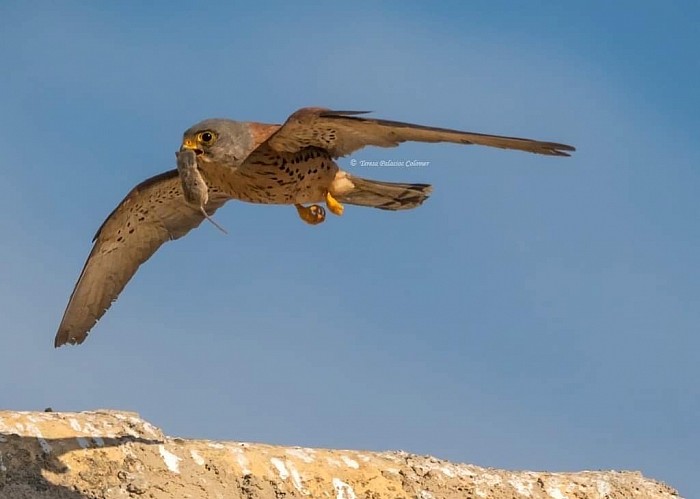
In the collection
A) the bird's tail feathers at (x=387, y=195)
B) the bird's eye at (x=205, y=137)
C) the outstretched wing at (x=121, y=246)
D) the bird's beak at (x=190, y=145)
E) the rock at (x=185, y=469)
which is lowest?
the rock at (x=185, y=469)

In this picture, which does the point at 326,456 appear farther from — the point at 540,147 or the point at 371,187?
the point at 540,147

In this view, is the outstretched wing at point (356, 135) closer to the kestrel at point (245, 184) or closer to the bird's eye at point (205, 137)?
the kestrel at point (245, 184)

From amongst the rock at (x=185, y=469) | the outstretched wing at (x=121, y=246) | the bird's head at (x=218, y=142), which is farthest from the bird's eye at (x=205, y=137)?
the rock at (x=185, y=469)

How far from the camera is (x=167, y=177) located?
906 cm

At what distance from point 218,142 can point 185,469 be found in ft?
7.52

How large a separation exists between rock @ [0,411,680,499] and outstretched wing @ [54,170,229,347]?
1344mm

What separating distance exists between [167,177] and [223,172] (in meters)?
1.02

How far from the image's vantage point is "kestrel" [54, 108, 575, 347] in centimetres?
793

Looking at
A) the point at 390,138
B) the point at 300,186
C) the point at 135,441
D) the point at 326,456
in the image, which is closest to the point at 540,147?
the point at 390,138

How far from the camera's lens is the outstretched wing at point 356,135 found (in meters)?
7.23

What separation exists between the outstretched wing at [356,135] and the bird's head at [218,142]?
0.24 metres

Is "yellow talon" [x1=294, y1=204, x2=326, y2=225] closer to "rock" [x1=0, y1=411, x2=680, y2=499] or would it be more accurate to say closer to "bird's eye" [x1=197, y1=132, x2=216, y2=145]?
"bird's eye" [x1=197, y1=132, x2=216, y2=145]

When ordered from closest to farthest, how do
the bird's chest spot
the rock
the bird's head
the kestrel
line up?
the rock < the kestrel < the bird's head < the bird's chest spot

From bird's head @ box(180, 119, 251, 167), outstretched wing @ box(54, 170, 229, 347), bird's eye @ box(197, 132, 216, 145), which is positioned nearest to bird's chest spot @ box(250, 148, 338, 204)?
bird's head @ box(180, 119, 251, 167)
